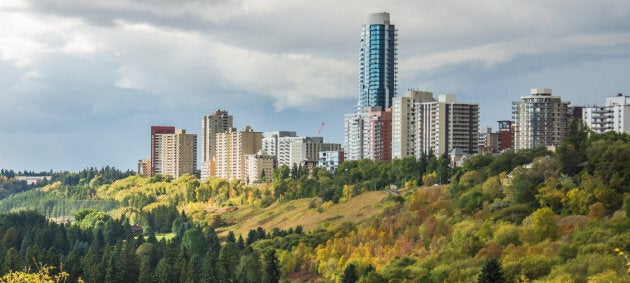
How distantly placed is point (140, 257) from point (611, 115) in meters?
54.2

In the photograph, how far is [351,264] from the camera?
7275 cm

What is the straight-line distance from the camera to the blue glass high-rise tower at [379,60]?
168 meters

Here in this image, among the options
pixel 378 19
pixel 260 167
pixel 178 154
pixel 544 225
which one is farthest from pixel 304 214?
pixel 178 154

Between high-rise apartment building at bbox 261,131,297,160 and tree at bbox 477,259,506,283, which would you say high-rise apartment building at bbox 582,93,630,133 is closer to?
tree at bbox 477,259,506,283

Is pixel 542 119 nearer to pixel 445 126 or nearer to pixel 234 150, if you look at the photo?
pixel 445 126

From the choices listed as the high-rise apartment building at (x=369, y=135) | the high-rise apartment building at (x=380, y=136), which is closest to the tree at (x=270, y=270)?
the high-rise apartment building at (x=380, y=136)

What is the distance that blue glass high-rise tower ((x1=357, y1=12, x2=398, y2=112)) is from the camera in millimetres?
167500

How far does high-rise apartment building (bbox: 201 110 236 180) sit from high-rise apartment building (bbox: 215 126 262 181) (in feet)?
12.6

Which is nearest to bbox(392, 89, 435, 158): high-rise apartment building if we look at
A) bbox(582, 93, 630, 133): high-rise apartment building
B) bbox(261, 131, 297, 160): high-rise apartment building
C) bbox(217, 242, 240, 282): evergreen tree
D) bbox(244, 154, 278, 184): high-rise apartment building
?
bbox(582, 93, 630, 133): high-rise apartment building

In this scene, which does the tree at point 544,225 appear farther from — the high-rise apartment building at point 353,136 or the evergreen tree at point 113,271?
the high-rise apartment building at point 353,136

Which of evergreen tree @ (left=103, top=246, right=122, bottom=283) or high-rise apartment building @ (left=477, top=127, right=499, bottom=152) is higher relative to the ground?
high-rise apartment building @ (left=477, top=127, right=499, bottom=152)

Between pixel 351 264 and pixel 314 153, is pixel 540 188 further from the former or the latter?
pixel 314 153

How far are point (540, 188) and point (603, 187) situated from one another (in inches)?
245

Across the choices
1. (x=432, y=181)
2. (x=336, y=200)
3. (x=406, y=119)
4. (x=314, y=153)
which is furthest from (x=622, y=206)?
(x=314, y=153)
